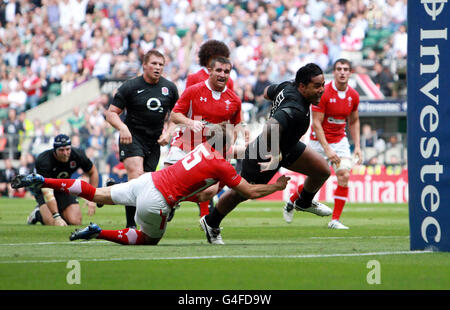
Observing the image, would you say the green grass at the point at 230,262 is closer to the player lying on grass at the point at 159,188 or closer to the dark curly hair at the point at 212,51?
the player lying on grass at the point at 159,188

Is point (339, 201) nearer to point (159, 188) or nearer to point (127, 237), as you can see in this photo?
point (127, 237)

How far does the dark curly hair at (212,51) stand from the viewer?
12453mm

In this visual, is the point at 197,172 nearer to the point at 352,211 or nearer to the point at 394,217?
the point at 394,217

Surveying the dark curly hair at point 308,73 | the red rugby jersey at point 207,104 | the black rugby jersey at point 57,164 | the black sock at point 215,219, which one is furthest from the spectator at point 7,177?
A: the dark curly hair at point 308,73

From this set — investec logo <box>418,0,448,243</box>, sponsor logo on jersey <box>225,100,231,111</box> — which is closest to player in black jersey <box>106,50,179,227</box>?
sponsor logo on jersey <box>225,100,231,111</box>

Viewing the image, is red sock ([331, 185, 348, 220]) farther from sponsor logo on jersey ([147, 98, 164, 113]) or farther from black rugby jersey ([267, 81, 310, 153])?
black rugby jersey ([267, 81, 310, 153])

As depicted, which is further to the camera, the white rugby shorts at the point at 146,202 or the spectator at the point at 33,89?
the spectator at the point at 33,89

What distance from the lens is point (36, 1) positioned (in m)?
37.2

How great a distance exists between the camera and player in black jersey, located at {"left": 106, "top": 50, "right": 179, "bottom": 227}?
1284cm

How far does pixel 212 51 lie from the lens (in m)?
12.5

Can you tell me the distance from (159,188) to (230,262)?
1.78m

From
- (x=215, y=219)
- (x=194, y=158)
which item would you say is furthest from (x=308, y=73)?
(x=215, y=219)

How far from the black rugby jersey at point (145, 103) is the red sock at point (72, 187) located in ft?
10.8
